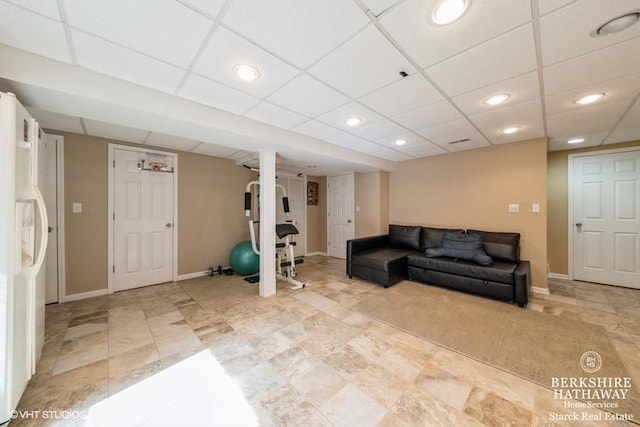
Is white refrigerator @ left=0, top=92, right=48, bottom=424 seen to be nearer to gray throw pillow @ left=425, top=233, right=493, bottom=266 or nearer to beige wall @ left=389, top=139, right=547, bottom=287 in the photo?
gray throw pillow @ left=425, top=233, right=493, bottom=266

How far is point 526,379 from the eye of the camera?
1700 mm

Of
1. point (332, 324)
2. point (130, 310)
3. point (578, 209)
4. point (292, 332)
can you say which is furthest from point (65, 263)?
point (578, 209)

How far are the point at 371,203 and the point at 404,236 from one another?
1.12 m

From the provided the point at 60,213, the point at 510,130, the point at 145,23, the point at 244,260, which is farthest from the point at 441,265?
the point at 60,213

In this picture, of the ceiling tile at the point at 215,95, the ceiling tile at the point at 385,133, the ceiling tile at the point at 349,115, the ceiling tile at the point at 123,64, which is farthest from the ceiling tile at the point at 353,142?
the ceiling tile at the point at 123,64

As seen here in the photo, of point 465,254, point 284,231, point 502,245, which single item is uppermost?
point 284,231

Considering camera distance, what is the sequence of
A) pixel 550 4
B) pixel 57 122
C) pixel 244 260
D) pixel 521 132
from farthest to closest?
pixel 244 260
pixel 521 132
pixel 57 122
pixel 550 4

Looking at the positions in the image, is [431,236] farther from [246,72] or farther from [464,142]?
[246,72]

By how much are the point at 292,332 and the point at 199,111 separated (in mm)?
2507

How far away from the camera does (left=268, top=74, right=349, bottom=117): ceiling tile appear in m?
2.00

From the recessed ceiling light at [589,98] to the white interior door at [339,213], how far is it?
3.91 metres

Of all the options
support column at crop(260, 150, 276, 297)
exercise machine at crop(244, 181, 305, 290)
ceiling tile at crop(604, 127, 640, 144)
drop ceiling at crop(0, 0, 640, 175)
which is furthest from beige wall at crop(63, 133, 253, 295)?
ceiling tile at crop(604, 127, 640, 144)

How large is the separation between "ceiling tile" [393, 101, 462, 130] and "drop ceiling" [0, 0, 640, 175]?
0.02 metres

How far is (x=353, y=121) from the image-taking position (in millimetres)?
2863
